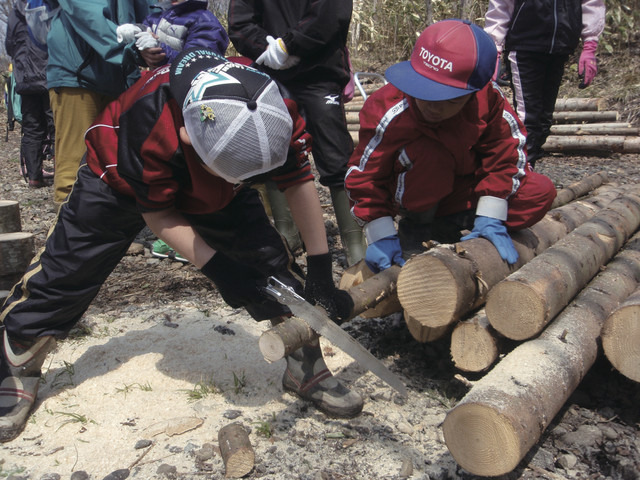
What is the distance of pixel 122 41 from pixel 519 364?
2.94 m

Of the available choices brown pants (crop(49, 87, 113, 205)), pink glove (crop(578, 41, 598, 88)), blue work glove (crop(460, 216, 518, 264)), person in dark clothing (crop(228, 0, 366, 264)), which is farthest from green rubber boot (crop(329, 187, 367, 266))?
pink glove (crop(578, 41, 598, 88))

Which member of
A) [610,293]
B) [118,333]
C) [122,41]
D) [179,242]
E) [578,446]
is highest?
[122,41]

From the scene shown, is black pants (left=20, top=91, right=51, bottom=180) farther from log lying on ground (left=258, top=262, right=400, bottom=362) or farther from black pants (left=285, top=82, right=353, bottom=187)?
log lying on ground (left=258, top=262, right=400, bottom=362)

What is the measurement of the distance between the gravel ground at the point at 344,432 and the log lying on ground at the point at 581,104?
669 cm

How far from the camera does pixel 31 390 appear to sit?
2.59 meters

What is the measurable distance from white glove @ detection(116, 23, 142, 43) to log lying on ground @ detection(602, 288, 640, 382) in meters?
3.03

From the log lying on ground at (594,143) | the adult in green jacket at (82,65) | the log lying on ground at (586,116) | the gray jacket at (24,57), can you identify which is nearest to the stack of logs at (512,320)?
the adult in green jacket at (82,65)

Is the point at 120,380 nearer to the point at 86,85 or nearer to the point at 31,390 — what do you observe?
the point at 31,390

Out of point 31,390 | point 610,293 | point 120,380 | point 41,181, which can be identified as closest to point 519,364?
point 610,293

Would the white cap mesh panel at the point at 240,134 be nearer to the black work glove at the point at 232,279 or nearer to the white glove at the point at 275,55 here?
the black work glove at the point at 232,279

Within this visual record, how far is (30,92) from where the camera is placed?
20.8 feet

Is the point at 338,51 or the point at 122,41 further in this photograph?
the point at 338,51

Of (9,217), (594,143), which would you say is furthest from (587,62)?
(9,217)

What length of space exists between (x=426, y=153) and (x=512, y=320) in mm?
972
